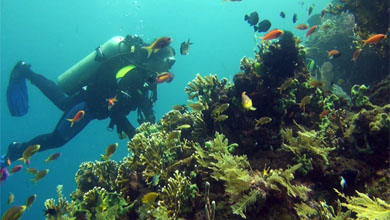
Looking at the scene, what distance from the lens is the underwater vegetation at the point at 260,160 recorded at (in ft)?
10.4

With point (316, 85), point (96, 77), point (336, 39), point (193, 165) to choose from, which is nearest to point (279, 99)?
point (316, 85)

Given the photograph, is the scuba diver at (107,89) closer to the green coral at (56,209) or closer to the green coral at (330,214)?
the green coral at (56,209)

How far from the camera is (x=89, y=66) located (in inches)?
360

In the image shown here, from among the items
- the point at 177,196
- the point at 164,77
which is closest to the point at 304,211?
the point at 177,196

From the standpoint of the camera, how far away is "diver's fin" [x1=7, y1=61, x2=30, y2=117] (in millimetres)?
9891

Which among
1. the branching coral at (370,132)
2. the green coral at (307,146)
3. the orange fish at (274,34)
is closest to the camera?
the branching coral at (370,132)

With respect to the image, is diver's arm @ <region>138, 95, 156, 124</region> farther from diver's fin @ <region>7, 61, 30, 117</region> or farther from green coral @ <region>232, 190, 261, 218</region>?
green coral @ <region>232, 190, 261, 218</region>

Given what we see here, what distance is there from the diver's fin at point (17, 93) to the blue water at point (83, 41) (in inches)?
1660

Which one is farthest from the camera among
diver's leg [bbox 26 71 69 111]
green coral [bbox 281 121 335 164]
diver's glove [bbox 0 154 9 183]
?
diver's leg [bbox 26 71 69 111]

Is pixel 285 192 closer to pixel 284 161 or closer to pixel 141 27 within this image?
pixel 284 161

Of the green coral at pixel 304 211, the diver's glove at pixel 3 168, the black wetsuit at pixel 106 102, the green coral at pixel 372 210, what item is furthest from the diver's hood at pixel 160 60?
the green coral at pixel 372 210

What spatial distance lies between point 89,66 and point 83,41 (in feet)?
416

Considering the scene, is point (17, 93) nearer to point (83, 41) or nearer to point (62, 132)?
point (62, 132)

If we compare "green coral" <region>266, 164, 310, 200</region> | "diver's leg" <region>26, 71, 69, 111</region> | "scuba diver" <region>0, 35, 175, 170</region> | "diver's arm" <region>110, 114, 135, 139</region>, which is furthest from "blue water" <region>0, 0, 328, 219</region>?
"green coral" <region>266, 164, 310, 200</region>
